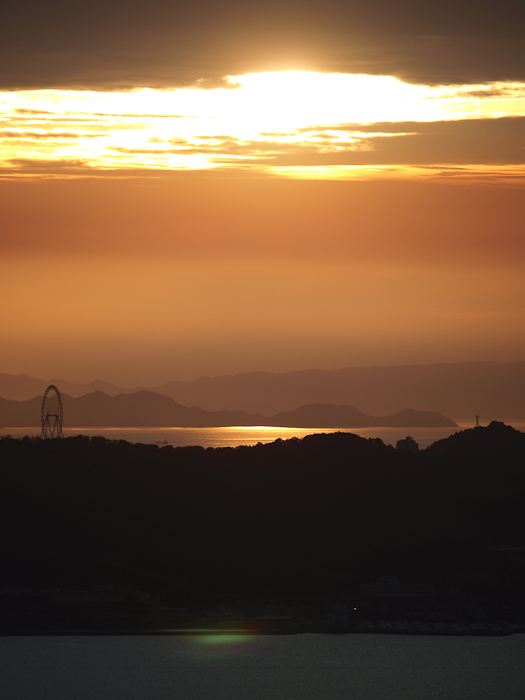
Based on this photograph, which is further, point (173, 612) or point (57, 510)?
point (57, 510)

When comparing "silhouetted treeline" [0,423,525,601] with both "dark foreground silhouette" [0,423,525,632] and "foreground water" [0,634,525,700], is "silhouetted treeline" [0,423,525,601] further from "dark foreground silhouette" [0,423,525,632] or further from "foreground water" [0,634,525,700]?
"foreground water" [0,634,525,700]

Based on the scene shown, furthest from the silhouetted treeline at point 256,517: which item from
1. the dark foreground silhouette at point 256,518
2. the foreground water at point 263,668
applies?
the foreground water at point 263,668

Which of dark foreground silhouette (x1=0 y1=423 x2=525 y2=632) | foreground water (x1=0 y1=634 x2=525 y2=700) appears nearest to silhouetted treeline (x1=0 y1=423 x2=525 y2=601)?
dark foreground silhouette (x1=0 y1=423 x2=525 y2=632)

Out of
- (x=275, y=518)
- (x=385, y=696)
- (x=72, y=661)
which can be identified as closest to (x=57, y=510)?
(x=275, y=518)

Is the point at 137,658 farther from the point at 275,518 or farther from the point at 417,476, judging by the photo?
the point at 417,476

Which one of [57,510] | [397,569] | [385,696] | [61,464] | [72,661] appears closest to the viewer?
[385,696]
